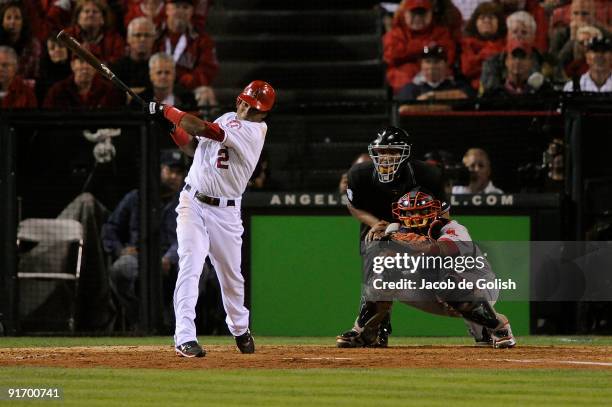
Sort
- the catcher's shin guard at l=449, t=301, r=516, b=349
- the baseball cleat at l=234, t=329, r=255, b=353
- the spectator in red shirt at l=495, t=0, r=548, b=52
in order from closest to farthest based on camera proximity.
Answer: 1. the baseball cleat at l=234, t=329, r=255, b=353
2. the catcher's shin guard at l=449, t=301, r=516, b=349
3. the spectator in red shirt at l=495, t=0, r=548, b=52

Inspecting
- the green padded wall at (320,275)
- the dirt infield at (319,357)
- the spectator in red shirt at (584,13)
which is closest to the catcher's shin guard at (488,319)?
the dirt infield at (319,357)

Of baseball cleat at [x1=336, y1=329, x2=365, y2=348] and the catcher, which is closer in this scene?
the catcher

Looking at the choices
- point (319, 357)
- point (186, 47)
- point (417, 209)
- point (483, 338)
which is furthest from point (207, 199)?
point (186, 47)

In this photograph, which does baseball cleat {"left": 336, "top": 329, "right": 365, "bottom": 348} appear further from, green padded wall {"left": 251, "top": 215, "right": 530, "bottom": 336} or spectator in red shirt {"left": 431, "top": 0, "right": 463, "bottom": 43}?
spectator in red shirt {"left": 431, "top": 0, "right": 463, "bottom": 43}

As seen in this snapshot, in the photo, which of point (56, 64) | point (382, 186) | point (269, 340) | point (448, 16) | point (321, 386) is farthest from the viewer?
point (448, 16)

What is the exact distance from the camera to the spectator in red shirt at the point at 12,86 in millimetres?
13695

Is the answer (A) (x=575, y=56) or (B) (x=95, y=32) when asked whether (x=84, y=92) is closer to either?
(B) (x=95, y=32)

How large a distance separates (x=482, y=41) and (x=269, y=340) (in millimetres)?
4653

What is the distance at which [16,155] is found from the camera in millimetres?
12789

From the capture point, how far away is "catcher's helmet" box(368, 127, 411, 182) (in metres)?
10.4

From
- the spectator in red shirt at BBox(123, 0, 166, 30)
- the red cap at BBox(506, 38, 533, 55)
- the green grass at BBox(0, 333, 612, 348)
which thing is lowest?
the green grass at BBox(0, 333, 612, 348)

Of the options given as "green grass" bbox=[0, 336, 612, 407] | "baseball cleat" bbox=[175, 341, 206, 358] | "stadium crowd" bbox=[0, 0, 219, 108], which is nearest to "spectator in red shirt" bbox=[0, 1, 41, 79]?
"stadium crowd" bbox=[0, 0, 219, 108]

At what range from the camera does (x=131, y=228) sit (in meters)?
12.8

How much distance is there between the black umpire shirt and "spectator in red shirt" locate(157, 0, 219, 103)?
4.31 meters
